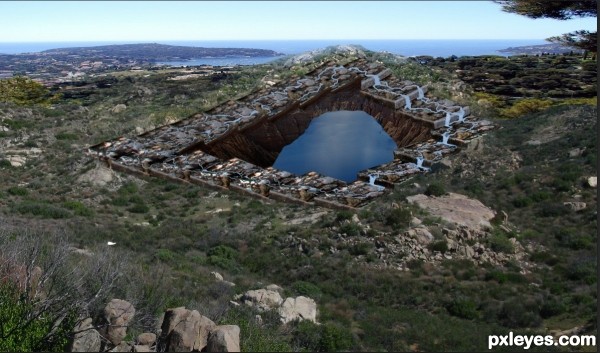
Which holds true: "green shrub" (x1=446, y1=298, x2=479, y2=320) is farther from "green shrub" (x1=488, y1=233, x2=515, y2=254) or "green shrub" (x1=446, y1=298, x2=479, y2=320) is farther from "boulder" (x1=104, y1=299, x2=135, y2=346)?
"boulder" (x1=104, y1=299, x2=135, y2=346)

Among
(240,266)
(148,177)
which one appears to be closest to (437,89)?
(148,177)

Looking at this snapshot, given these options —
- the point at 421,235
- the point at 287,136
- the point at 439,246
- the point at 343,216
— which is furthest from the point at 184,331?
the point at 287,136

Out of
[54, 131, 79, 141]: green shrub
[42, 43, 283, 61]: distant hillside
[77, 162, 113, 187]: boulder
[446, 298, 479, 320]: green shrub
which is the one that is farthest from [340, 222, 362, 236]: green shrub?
[42, 43, 283, 61]: distant hillside

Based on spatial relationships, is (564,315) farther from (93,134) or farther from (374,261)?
(93,134)

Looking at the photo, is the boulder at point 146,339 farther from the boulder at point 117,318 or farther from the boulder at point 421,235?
the boulder at point 421,235

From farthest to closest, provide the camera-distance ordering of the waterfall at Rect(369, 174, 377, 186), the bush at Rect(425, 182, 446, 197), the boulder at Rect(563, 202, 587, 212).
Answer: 1. the waterfall at Rect(369, 174, 377, 186)
2. the bush at Rect(425, 182, 446, 197)
3. the boulder at Rect(563, 202, 587, 212)

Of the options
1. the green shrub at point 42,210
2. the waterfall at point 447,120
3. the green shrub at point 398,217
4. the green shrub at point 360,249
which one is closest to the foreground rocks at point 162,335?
the green shrub at point 360,249
